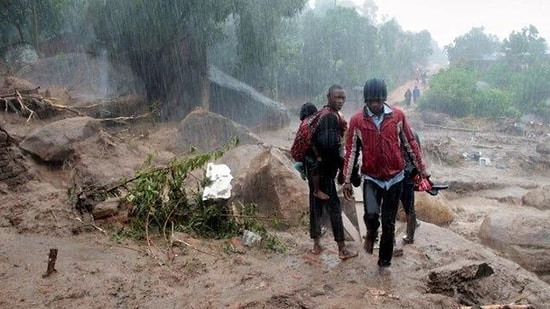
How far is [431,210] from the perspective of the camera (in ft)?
25.8

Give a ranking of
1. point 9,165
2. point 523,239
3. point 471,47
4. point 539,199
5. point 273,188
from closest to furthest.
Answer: point 9,165
point 273,188
point 523,239
point 539,199
point 471,47

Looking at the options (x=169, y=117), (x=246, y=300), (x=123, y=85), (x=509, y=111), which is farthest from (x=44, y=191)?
(x=509, y=111)

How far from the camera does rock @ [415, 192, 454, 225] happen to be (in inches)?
305

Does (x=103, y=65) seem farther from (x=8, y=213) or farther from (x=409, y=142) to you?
(x=409, y=142)

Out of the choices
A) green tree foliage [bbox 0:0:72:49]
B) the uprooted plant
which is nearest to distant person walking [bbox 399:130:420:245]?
the uprooted plant

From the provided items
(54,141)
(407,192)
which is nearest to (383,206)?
(407,192)

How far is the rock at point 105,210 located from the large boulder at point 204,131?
585cm

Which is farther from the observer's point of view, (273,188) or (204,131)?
(204,131)

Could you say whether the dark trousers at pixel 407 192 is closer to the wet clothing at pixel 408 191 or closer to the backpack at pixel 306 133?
the wet clothing at pixel 408 191

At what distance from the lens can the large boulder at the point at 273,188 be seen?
5.44m

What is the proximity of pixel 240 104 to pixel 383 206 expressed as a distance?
14.5 m

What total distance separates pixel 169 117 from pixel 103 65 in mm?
2787

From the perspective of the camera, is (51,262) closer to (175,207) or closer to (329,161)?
(175,207)

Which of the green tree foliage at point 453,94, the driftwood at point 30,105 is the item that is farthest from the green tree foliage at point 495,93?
the driftwood at point 30,105
